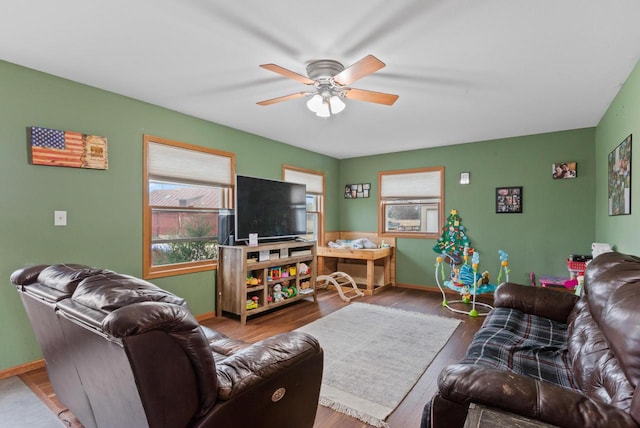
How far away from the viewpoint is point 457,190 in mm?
5309

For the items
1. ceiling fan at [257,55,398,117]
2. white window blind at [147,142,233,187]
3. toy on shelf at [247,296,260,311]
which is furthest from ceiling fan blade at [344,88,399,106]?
toy on shelf at [247,296,260,311]

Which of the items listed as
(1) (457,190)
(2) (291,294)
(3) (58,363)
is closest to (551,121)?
(1) (457,190)

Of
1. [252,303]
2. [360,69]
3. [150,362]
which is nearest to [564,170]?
[360,69]

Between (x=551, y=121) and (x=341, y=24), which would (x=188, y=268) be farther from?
(x=551, y=121)

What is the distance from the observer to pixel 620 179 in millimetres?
2904

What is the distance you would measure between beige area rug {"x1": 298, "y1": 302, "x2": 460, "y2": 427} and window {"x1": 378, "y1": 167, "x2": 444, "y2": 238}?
186 centimetres

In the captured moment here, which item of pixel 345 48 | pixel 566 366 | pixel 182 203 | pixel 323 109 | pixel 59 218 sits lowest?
pixel 566 366

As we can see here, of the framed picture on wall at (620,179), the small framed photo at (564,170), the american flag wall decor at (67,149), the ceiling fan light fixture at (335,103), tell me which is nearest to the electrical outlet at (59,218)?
the american flag wall decor at (67,149)

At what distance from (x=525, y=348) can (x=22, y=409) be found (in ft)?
10.6

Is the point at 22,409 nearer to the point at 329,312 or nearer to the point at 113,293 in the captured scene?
the point at 113,293

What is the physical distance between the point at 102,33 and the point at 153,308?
2024 millimetres

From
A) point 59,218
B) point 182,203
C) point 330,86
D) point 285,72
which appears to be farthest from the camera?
point 182,203

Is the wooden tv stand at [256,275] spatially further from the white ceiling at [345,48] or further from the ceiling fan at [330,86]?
the ceiling fan at [330,86]

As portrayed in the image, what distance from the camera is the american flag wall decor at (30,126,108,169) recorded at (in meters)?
2.67
